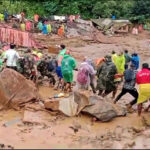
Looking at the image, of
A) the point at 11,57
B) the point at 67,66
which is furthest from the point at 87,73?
the point at 11,57

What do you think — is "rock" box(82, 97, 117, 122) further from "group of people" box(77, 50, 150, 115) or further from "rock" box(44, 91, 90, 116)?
"group of people" box(77, 50, 150, 115)

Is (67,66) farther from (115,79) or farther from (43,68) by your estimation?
(115,79)

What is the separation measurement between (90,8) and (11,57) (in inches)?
1059

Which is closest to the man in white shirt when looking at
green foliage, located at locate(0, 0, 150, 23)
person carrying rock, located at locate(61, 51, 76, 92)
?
person carrying rock, located at locate(61, 51, 76, 92)

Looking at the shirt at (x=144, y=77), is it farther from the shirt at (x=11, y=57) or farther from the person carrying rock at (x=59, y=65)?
the shirt at (x=11, y=57)

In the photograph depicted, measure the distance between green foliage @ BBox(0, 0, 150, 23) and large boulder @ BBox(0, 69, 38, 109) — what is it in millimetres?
24973

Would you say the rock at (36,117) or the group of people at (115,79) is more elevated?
the group of people at (115,79)

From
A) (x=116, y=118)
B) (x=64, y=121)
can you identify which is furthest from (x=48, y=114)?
(x=116, y=118)

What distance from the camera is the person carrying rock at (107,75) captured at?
10789 mm

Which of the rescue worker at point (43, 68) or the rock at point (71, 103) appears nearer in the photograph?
the rock at point (71, 103)

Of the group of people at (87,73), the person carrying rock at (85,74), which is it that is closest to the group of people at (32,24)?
the group of people at (87,73)

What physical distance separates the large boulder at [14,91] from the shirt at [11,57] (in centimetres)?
119

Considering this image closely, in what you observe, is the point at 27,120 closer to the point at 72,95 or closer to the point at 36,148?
the point at 72,95

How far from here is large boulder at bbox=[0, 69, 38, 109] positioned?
424 inches
